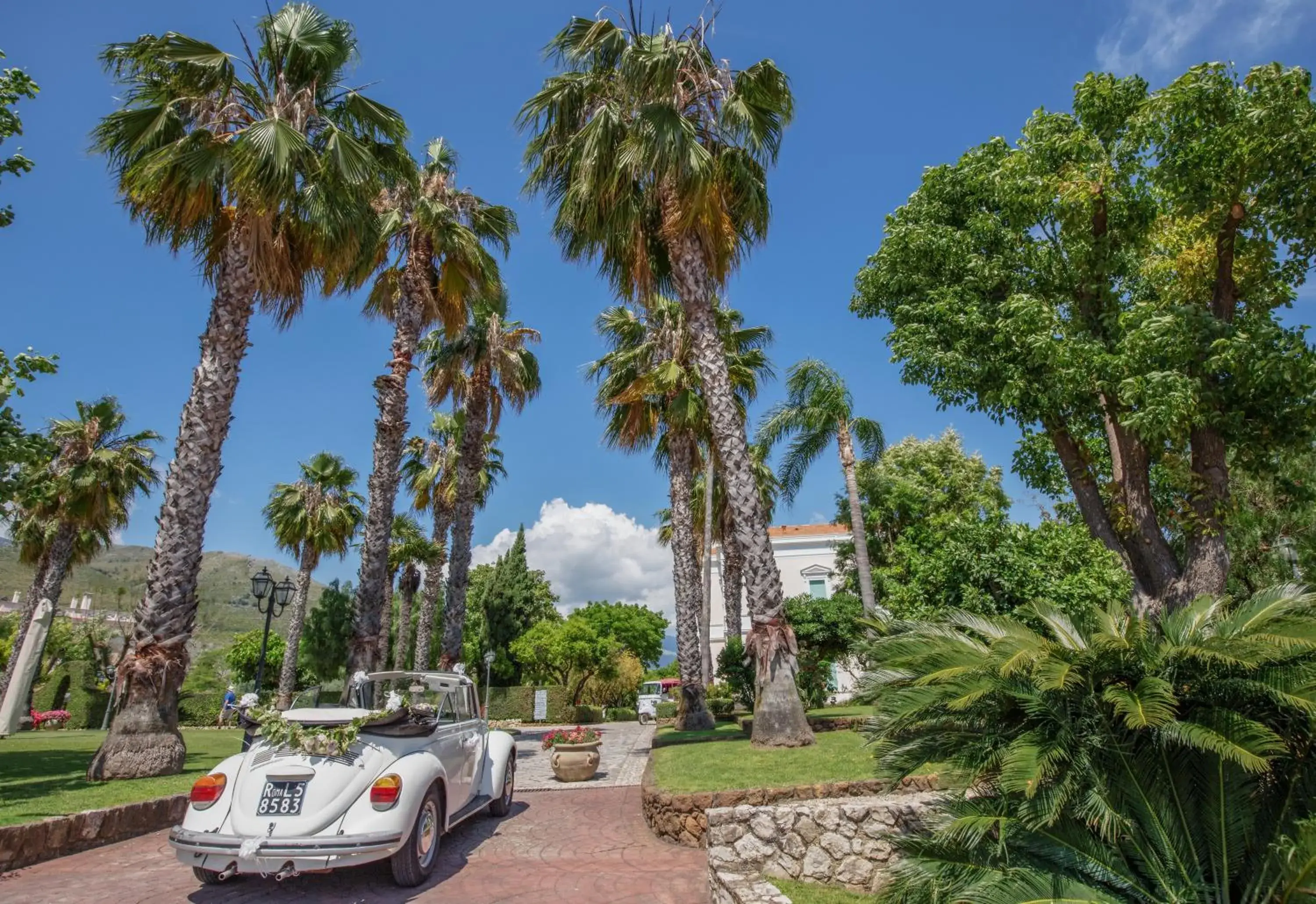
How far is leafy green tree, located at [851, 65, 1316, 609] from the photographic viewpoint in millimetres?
10172

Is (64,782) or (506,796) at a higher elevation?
(64,782)

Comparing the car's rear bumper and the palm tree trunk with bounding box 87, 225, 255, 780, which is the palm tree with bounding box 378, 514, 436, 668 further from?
the car's rear bumper

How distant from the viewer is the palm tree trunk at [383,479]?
42.0 feet

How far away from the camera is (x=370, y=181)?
1163 cm

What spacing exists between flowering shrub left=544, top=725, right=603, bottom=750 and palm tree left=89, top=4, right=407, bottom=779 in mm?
6023

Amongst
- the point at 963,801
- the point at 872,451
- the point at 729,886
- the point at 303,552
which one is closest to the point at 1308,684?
the point at 963,801

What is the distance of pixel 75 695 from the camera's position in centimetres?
2647

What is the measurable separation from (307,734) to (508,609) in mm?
33792

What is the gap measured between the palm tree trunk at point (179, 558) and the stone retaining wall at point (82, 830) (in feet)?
5.09

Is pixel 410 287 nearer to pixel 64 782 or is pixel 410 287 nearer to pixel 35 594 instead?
pixel 64 782

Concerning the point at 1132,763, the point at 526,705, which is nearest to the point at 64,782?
the point at 1132,763

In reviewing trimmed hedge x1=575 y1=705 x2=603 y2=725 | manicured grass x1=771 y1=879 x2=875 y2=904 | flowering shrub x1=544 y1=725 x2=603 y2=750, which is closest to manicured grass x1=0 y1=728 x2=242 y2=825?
flowering shrub x1=544 y1=725 x2=603 y2=750

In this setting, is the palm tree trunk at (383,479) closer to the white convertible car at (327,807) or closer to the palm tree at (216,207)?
the palm tree at (216,207)

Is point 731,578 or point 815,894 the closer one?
point 815,894
